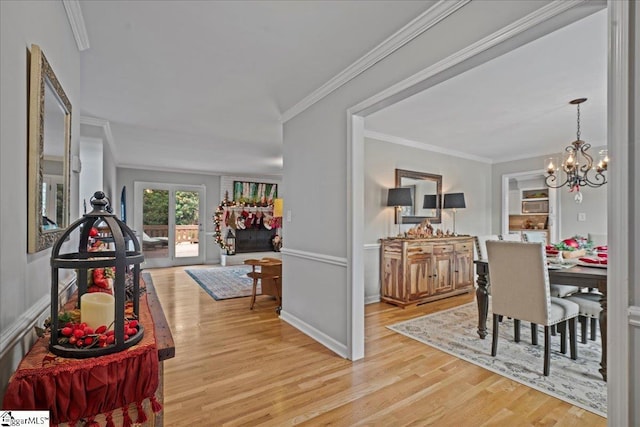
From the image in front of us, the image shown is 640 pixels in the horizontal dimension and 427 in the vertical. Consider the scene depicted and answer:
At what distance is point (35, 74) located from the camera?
1201 millimetres

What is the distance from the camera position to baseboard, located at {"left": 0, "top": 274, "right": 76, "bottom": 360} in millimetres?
935

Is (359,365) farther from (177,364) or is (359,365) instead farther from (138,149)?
(138,149)

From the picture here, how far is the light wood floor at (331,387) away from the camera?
→ 6.32ft

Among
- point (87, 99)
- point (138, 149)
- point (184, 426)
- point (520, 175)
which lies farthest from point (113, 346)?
point (520, 175)

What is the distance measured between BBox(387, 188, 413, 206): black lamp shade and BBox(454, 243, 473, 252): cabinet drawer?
45.9 inches

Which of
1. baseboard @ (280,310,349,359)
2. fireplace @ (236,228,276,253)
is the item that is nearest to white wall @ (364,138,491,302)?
baseboard @ (280,310,349,359)

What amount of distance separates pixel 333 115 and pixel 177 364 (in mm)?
2572

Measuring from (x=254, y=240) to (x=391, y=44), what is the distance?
7316mm

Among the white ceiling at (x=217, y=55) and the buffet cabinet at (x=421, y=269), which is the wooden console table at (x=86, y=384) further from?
the buffet cabinet at (x=421, y=269)

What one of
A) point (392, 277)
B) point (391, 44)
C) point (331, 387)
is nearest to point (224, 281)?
point (392, 277)

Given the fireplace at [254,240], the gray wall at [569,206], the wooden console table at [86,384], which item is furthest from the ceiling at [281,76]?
the fireplace at [254,240]

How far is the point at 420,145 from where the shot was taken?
5152 millimetres

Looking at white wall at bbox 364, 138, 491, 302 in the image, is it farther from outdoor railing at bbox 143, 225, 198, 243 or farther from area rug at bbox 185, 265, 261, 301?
outdoor railing at bbox 143, 225, 198, 243

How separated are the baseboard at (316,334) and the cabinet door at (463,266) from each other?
107 inches
